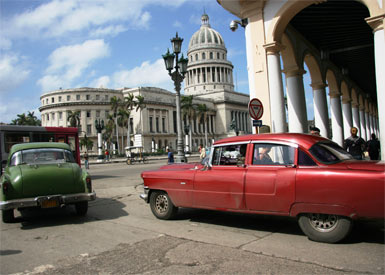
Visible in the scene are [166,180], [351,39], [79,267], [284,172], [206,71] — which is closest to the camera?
[79,267]

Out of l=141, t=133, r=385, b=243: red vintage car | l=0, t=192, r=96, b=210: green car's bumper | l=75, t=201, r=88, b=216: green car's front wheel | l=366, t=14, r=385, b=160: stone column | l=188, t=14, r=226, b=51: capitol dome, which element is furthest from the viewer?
l=188, t=14, r=226, b=51: capitol dome

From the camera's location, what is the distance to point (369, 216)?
4.30m

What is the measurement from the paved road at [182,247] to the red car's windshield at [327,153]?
47.1 inches

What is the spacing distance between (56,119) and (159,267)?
88764mm

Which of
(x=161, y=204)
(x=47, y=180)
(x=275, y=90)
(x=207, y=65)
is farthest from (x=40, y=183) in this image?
(x=207, y=65)

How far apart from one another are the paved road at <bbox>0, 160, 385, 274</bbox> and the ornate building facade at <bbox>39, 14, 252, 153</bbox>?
213 ft

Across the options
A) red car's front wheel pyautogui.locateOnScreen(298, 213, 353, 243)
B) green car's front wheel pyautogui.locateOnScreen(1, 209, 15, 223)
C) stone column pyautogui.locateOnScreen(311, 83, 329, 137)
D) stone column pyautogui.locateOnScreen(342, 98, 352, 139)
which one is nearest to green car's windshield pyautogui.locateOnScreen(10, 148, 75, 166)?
green car's front wheel pyautogui.locateOnScreen(1, 209, 15, 223)

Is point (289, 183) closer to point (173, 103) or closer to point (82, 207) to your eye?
point (82, 207)

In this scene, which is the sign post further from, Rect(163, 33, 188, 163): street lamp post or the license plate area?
Rect(163, 33, 188, 163): street lamp post

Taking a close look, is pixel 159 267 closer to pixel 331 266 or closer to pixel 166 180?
pixel 331 266

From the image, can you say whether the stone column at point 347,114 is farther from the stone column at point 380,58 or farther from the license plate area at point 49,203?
the license plate area at point 49,203

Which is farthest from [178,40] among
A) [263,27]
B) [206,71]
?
[206,71]

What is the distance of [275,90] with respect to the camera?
11172 mm

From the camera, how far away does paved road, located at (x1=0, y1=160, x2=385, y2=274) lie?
13.1 feet
